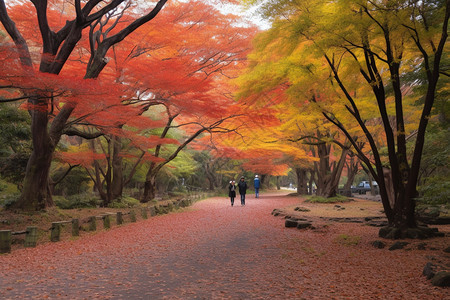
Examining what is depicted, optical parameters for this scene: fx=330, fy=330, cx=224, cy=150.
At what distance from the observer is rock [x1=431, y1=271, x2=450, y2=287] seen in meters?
3.94

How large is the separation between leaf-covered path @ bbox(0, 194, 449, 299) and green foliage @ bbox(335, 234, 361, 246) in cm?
13

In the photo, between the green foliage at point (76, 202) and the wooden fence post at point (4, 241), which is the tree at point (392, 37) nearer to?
the wooden fence post at point (4, 241)

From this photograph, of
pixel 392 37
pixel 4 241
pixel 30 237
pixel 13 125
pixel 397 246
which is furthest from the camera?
pixel 13 125

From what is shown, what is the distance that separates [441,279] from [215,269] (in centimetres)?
297

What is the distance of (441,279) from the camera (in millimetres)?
3963

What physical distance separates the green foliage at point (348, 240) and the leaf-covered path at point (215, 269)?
134mm

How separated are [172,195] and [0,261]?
85.4ft

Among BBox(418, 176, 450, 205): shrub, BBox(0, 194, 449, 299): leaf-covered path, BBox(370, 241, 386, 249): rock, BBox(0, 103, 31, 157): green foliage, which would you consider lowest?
BBox(0, 194, 449, 299): leaf-covered path

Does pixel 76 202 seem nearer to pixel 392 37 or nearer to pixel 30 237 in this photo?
pixel 30 237

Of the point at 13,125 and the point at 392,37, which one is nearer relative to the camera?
the point at 392,37

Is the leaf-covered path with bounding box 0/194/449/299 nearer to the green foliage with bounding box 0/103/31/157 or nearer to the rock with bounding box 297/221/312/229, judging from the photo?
the rock with bounding box 297/221/312/229

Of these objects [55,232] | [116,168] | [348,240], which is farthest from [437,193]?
[116,168]

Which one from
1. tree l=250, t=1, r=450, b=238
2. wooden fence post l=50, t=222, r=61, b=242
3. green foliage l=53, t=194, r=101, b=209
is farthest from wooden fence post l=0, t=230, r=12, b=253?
green foliage l=53, t=194, r=101, b=209

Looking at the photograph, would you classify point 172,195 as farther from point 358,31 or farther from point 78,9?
point 358,31
